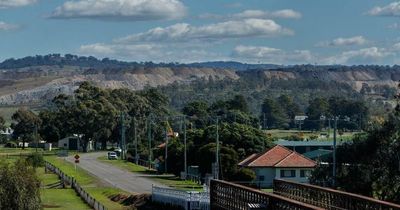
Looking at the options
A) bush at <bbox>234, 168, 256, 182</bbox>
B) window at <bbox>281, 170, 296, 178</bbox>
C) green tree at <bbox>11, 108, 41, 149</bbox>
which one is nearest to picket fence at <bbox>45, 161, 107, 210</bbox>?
bush at <bbox>234, 168, 256, 182</bbox>

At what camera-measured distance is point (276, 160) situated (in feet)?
268

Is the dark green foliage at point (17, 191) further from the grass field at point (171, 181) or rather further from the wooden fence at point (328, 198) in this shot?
the grass field at point (171, 181)

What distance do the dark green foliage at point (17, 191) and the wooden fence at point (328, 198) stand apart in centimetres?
1371

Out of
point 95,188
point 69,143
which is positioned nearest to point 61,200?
point 95,188

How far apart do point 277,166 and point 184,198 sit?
29518 mm

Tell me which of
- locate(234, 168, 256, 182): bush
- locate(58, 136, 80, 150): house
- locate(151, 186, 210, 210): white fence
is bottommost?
locate(151, 186, 210, 210): white fence

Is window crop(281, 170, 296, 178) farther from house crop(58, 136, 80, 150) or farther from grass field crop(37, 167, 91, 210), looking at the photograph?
house crop(58, 136, 80, 150)

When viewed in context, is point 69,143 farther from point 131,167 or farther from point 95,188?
point 95,188

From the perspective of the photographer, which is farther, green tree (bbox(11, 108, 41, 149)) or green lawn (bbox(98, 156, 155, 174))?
green tree (bbox(11, 108, 41, 149))

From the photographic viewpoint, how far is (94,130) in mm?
148875

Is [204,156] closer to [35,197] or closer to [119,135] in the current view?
[35,197]

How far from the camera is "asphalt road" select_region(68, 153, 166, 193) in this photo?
245ft

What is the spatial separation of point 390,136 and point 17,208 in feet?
66.6

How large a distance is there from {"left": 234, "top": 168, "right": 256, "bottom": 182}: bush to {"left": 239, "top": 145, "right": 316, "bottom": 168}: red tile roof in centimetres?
203
